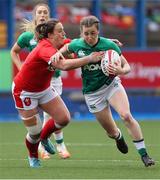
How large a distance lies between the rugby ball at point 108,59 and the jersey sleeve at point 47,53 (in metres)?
0.66

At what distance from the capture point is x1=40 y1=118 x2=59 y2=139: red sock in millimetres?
11602

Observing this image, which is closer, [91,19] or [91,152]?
[91,19]

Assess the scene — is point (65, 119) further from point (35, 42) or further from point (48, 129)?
point (35, 42)

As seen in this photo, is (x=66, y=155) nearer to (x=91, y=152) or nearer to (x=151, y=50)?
(x=91, y=152)

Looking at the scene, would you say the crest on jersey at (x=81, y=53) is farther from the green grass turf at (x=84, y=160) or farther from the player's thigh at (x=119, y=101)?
the green grass turf at (x=84, y=160)

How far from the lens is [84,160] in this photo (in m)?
12.1

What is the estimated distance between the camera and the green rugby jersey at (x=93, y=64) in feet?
36.4

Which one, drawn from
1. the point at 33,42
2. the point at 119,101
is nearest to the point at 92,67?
the point at 119,101

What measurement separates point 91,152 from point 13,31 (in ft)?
32.5

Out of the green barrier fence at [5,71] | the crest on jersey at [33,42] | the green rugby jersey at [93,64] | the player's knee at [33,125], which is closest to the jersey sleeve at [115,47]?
the green rugby jersey at [93,64]

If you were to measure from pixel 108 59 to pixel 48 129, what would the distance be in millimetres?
1550

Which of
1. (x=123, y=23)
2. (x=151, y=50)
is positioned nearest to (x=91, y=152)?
(x=151, y=50)

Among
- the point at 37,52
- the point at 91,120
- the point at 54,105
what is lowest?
the point at 91,120

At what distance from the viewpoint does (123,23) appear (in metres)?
26.6
